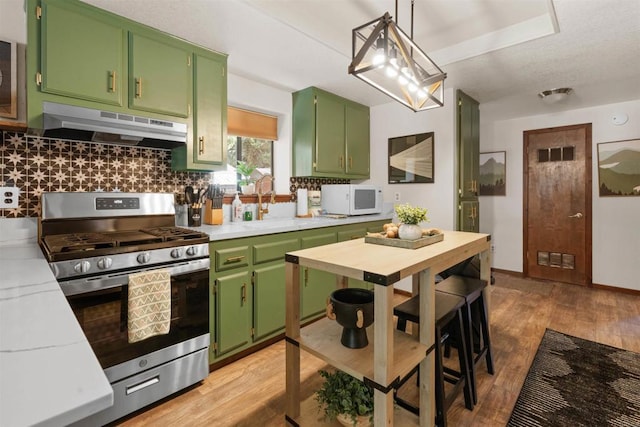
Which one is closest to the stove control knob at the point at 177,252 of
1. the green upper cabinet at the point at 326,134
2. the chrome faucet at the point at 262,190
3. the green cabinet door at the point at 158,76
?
the green cabinet door at the point at 158,76

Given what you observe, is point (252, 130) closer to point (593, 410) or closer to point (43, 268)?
point (43, 268)

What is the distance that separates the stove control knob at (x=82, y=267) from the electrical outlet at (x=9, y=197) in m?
0.74

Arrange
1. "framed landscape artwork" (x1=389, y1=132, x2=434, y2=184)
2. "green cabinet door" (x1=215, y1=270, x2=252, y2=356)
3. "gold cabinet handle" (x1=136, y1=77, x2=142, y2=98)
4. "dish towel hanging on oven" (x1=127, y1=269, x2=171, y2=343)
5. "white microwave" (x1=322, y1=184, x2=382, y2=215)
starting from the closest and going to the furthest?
1. "dish towel hanging on oven" (x1=127, y1=269, x2=171, y2=343)
2. "gold cabinet handle" (x1=136, y1=77, x2=142, y2=98)
3. "green cabinet door" (x1=215, y1=270, x2=252, y2=356)
4. "white microwave" (x1=322, y1=184, x2=382, y2=215)
5. "framed landscape artwork" (x1=389, y1=132, x2=434, y2=184)

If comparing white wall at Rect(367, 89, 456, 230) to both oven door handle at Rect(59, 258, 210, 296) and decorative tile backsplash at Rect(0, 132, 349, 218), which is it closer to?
decorative tile backsplash at Rect(0, 132, 349, 218)

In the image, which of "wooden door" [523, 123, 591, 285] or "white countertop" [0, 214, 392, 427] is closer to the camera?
"white countertop" [0, 214, 392, 427]

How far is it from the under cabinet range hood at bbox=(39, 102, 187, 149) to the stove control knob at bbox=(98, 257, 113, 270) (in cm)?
75

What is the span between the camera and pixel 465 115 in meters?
3.44

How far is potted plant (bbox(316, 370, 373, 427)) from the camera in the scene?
1.46 metres

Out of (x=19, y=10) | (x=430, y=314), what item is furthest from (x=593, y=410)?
(x=19, y=10)

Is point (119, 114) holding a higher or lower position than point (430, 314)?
higher

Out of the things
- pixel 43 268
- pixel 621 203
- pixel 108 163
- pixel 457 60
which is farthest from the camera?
pixel 621 203

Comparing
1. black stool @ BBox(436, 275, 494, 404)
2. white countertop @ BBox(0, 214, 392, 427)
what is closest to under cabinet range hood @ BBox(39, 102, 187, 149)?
white countertop @ BBox(0, 214, 392, 427)

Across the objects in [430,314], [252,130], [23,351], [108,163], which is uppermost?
[252,130]

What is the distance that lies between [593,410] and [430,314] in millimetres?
1215
